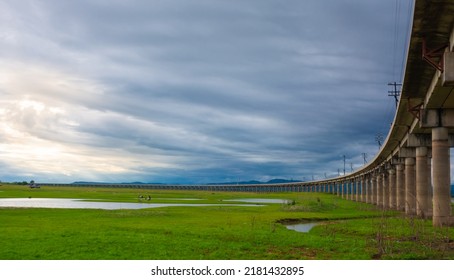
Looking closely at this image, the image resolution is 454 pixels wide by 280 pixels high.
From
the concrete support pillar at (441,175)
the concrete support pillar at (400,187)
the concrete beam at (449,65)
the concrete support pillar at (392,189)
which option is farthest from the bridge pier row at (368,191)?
the concrete beam at (449,65)

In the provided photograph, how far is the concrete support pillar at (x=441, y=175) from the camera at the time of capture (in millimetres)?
44312

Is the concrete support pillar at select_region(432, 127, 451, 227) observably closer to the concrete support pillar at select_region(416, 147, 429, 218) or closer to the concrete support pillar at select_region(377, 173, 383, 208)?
the concrete support pillar at select_region(416, 147, 429, 218)

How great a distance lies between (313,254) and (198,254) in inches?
243

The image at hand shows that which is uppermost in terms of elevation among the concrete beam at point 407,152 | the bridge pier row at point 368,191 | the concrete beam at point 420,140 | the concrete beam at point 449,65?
the concrete beam at point 449,65

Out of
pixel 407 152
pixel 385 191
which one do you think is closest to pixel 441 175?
pixel 407 152

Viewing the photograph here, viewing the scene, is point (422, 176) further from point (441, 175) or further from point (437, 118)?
point (437, 118)

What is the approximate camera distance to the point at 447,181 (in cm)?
4553

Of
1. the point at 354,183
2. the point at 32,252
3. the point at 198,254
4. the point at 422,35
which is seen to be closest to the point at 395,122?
the point at 422,35

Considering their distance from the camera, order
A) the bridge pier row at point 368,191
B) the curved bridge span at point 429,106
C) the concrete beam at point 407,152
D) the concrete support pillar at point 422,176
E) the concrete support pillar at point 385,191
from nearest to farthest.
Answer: the curved bridge span at point 429,106, the concrete support pillar at point 422,176, the concrete beam at point 407,152, the concrete support pillar at point 385,191, the bridge pier row at point 368,191

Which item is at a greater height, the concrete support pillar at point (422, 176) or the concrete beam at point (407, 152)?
the concrete beam at point (407, 152)

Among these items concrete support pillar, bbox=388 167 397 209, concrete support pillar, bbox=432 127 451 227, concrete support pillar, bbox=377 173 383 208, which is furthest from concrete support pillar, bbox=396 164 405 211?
concrete support pillar, bbox=432 127 451 227

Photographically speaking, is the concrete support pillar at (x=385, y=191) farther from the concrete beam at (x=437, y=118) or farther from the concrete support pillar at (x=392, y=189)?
the concrete beam at (x=437, y=118)

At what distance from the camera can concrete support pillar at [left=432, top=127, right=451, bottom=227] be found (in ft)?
145

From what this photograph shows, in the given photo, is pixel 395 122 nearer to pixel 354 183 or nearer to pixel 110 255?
pixel 110 255
